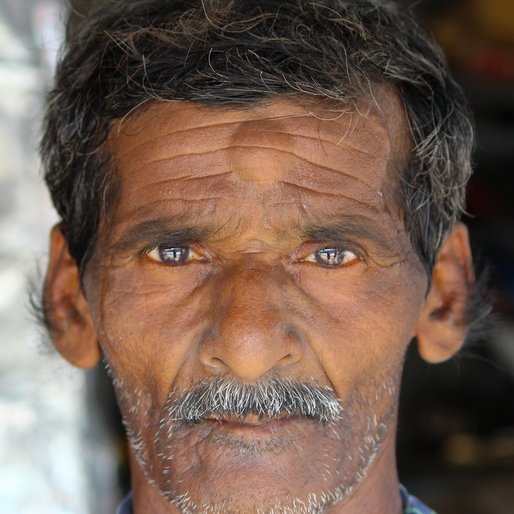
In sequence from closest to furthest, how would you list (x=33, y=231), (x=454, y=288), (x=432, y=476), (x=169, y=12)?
(x=169, y=12) < (x=454, y=288) < (x=33, y=231) < (x=432, y=476)

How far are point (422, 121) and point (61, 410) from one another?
187cm

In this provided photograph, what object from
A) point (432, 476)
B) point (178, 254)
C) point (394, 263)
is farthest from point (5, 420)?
point (432, 476)

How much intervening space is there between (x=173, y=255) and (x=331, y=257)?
310 millimetres

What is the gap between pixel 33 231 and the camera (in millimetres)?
3061

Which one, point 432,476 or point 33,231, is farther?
point 432,476

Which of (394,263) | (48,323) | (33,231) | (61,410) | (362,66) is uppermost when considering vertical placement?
(362,66)

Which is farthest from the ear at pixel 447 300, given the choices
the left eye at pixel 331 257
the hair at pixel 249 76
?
the left eye at pixel 331 257

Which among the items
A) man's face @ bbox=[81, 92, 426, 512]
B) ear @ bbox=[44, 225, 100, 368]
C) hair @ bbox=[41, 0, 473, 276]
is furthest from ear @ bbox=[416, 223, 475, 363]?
ear @ bbox=[44, 225, 100, 368]

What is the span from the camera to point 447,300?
79.3 inches

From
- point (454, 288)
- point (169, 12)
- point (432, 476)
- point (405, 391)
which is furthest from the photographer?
point (405, 391)

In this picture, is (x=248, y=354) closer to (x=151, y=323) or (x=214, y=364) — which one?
(x=214, y=364)

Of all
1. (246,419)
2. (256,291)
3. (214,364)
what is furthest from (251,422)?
(256,291)

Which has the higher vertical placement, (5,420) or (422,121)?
(422,121)

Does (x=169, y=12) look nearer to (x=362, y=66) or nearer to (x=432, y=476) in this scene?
(x=362, y=66)
